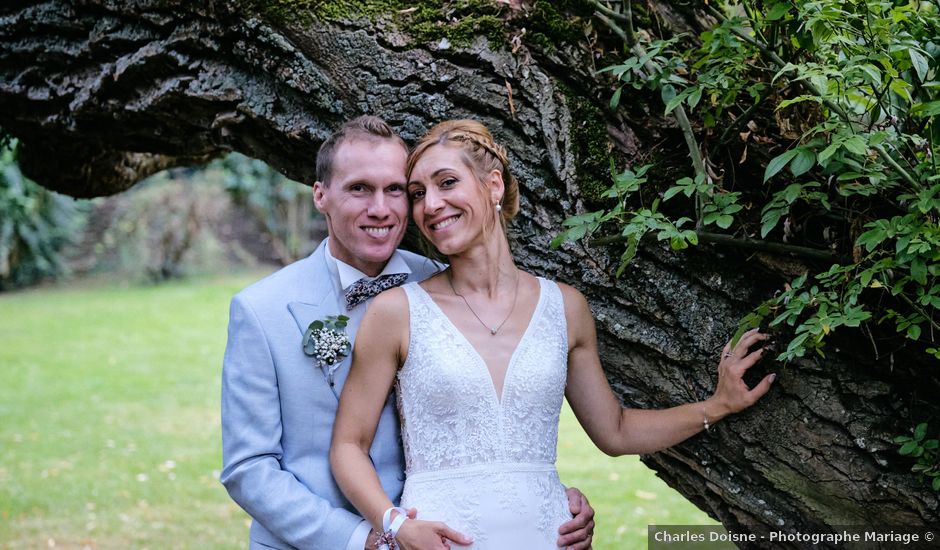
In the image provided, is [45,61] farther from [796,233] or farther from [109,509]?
[109,509]

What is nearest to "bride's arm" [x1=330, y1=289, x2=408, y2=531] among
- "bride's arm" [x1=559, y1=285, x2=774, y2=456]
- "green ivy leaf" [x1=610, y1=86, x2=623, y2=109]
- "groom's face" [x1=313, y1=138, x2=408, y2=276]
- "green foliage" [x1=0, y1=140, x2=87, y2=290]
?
"groom's face" [x1=313, y1=138, x2=408, y2=276]

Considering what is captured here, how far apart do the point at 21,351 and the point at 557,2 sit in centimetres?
1198

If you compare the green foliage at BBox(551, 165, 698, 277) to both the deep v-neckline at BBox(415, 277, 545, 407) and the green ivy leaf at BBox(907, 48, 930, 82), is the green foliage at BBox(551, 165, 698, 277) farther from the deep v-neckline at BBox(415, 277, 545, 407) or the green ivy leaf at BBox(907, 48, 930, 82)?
the green ivy leaf at BBox(907, 48, 930, 82)

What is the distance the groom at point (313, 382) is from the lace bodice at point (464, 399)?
0.56 feet

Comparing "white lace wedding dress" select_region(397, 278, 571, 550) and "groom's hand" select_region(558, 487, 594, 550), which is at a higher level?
"white lace wedding dress" select_region(397, 278, 571, 550)

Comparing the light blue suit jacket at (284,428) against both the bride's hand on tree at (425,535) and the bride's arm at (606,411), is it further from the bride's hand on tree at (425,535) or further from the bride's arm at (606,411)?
the bride's arm at (606,411)

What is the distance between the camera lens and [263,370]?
2859 millimetres

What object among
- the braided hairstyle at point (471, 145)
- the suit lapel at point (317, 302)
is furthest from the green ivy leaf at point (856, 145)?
the suit lapel at point (317, 302)

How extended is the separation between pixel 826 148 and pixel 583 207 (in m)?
0.77

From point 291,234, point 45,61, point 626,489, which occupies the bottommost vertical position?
point 626,489

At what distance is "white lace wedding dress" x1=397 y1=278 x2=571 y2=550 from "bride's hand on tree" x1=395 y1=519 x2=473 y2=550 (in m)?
0.06

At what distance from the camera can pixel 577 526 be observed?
289 cm

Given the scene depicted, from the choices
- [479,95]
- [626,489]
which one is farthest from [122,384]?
[479,95]

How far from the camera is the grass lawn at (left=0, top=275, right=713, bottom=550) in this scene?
6.95 meters
